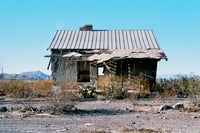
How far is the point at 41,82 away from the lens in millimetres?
22359

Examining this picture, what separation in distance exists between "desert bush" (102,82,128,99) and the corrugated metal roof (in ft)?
22.6

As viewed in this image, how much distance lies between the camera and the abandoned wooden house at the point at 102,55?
25781 mm

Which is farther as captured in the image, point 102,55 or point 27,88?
point 102,55

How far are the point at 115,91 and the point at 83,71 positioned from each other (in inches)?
309

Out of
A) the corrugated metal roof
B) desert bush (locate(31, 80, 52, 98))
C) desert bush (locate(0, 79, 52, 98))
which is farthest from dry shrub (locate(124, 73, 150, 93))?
the corrugated metal roof

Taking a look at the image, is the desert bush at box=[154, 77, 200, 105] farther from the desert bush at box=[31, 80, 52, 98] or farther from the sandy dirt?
the sandy dirt

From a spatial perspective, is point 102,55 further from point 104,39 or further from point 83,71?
point 104,39

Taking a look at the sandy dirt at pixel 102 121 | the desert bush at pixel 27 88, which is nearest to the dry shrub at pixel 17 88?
the desert bush at pixel 27 88

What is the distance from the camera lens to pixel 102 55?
26344mm

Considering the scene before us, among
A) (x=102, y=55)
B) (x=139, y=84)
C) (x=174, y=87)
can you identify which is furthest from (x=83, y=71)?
(x=174, y=87)

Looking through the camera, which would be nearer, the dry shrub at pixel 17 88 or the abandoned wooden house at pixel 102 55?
the dry shrub at pixel 17 88

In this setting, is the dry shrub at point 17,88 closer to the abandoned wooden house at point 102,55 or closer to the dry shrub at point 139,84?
the abandoned wooden house at point 102,55

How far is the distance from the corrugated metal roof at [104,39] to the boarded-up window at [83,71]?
1209 mm

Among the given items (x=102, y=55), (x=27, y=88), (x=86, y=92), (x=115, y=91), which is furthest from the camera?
(x=102, y=55)
